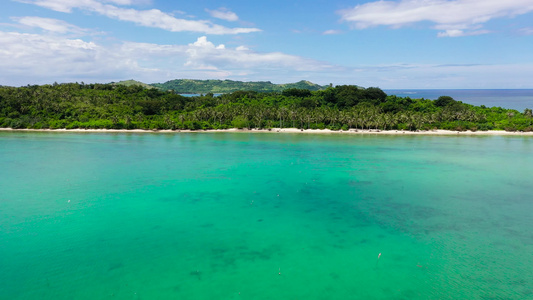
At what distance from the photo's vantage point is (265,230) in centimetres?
2639

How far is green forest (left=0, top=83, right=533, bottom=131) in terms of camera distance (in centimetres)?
10881

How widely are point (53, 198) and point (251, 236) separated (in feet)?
75.4

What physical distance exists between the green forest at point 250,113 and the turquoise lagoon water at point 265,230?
193 feet

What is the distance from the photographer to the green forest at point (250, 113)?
4284 inches

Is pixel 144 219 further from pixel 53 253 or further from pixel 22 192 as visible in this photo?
pixel 22 192

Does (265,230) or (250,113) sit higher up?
(250,113)

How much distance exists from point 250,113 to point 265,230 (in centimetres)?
9310

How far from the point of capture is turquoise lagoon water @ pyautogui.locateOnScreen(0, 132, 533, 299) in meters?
18.8

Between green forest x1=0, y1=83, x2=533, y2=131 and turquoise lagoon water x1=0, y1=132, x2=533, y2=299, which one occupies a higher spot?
green forest x1=0, y1=83, x2=533, y2=131

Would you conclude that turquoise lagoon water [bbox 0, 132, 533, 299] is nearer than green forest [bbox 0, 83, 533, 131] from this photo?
Yes

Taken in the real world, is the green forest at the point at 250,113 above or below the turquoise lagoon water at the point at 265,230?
above

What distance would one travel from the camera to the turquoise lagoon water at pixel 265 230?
18.8 meters

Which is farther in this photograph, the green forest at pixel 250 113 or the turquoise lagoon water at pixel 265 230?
the green forest at pixel 250 113

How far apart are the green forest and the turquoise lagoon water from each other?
5869 cm
